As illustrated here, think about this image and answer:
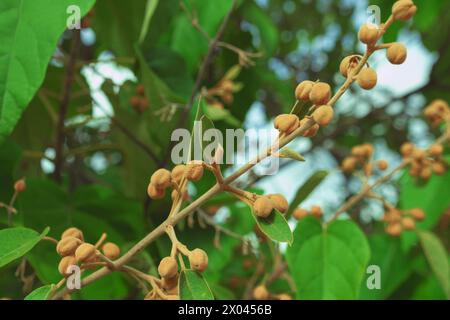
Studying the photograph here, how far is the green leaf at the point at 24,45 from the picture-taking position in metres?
0.71

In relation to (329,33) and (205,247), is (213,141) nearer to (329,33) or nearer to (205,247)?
(205,247)

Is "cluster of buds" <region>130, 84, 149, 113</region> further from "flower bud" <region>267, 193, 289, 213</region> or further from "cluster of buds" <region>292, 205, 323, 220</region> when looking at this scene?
"flower bud" <region>267, 193, 289, 213</region>

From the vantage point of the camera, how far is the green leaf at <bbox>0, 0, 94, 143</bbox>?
0.71 metres

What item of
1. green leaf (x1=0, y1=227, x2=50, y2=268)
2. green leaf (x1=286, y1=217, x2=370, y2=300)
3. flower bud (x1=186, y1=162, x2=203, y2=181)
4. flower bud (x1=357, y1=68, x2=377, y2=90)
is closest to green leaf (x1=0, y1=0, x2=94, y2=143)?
green leaf (x1=0, y1=227, x2=50, y2=268)

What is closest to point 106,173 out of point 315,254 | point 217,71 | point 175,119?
point 217,71

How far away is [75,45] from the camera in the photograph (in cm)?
97

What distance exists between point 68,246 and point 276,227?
206mm

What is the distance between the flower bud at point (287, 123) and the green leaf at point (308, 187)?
1.03 feet

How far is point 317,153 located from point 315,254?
1.50 m

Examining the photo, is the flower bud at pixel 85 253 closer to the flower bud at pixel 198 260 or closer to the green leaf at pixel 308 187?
the flower bud at pixel 198 260

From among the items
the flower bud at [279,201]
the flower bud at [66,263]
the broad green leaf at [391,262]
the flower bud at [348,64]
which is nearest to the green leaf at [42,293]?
the flower bud at [66,263]

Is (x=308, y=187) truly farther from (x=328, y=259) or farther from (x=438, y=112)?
(x=438, y=112)

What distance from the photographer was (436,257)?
1.20m

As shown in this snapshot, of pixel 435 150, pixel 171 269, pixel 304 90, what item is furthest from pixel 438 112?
pixel 171 269
